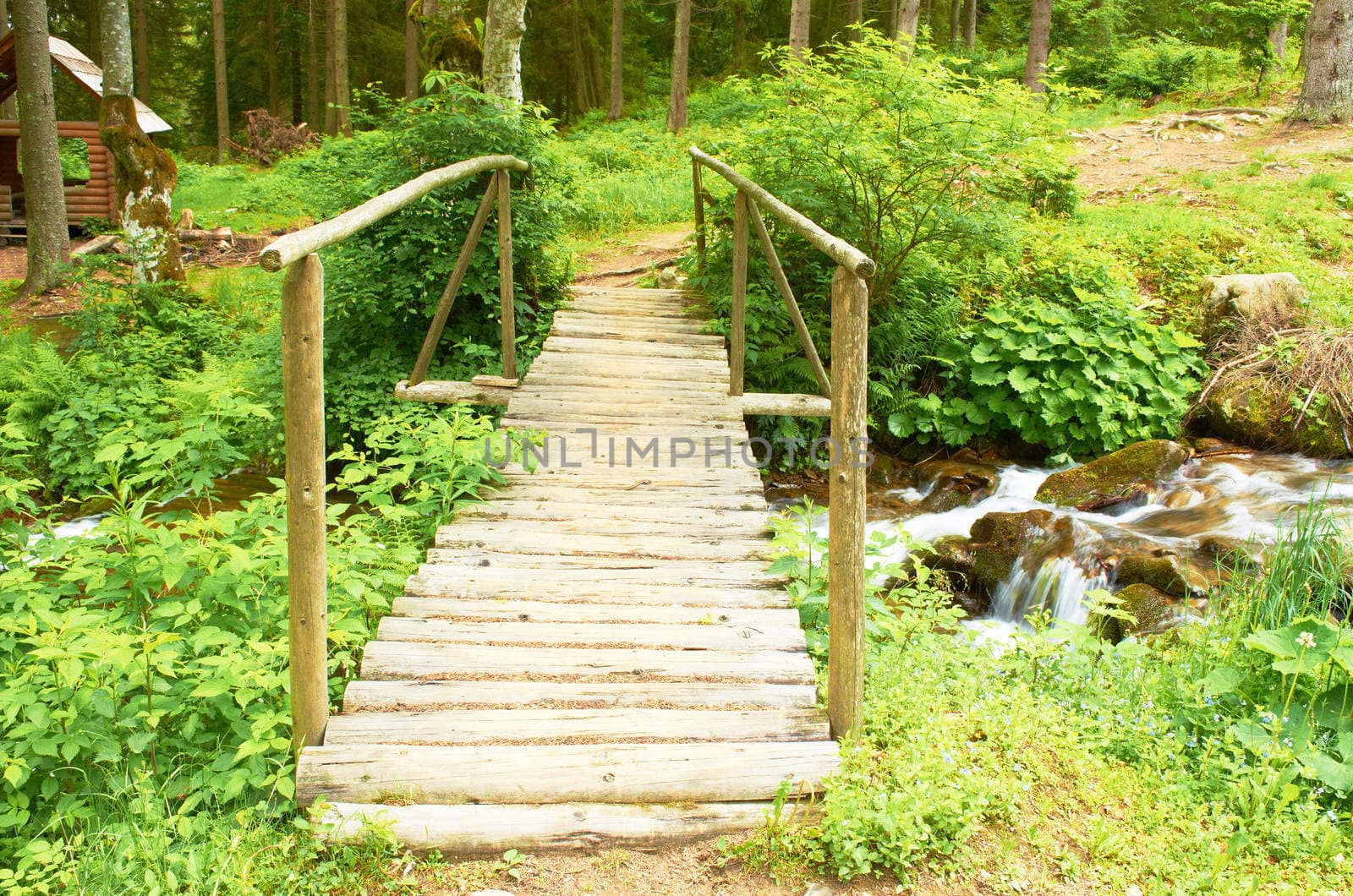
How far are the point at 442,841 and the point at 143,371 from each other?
25.8ft

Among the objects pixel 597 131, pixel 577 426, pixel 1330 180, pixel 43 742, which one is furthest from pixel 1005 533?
pixel 597 131

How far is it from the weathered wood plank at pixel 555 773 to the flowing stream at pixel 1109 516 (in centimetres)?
275

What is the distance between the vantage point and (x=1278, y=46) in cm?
1955

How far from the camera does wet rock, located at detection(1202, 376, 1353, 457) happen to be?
7543 millimetres

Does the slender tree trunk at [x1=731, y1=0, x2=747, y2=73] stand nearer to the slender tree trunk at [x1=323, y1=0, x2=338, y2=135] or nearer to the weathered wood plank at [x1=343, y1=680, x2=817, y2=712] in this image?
the slender tree trunk at [x1=323, y1=0, x2=338, y2=135]

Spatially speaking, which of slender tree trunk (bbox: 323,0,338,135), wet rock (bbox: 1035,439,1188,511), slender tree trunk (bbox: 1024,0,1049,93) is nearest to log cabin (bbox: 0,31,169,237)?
slender tree trunk (bbox: 323,0,338,135)

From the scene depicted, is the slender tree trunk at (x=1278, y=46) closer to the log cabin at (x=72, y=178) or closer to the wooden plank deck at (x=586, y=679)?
the wooden plank deck at (x=586, y=679)

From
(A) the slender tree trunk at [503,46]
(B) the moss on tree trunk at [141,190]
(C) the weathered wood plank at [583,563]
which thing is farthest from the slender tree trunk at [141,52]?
(C) the weathered wood plank at [583,563]

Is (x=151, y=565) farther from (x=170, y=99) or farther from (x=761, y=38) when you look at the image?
(x=170, y=99)

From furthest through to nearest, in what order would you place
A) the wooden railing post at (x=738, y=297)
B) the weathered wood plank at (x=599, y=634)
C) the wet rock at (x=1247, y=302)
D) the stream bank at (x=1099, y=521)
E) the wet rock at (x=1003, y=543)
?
1. the wet rock at (x=1247, y=302)
2. the wooden railing post at (x=738, y=297)
3. the wet rock at (x=1003, y=543)
4. the stream bank at (x=1099, y=521)
5. the weathered wood plank at (x=599, y=634)

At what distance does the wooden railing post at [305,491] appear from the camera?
9.23 feet

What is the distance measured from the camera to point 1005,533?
6523mm

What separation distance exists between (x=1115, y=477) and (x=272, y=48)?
2766 centimetres

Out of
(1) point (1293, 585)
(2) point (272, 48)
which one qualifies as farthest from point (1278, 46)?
(2) point (272, 48)
